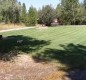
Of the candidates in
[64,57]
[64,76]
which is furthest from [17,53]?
[64,76]

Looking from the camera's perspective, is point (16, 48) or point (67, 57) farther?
point (16, 48)

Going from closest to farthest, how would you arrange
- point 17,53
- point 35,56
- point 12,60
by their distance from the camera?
1. point 12,60
2. point 35,56
3. point 17,53

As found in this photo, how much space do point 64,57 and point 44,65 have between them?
208cm

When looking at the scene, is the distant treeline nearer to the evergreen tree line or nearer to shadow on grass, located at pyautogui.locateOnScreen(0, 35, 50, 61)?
the evergreen tree line

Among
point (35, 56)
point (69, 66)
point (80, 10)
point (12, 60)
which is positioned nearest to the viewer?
point (69, 66)

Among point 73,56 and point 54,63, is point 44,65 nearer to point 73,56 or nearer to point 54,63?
point 54,63

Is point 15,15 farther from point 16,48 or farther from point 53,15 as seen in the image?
point 16,48

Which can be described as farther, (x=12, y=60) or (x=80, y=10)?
(x=80, y=10)


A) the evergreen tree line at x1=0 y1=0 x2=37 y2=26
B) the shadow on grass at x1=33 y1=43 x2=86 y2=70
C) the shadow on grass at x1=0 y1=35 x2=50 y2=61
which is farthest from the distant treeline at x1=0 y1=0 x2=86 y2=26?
the shadow on grass at x1=33 y1=43 x2=86 y2=70

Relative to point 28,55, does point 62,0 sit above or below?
above

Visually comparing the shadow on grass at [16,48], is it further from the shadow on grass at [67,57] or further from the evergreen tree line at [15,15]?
the evergreen tree line at [15,15]

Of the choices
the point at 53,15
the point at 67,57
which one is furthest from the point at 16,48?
the point at 53,15

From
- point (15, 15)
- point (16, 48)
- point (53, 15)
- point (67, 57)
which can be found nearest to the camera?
point (67, 57)

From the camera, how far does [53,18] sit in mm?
65438
